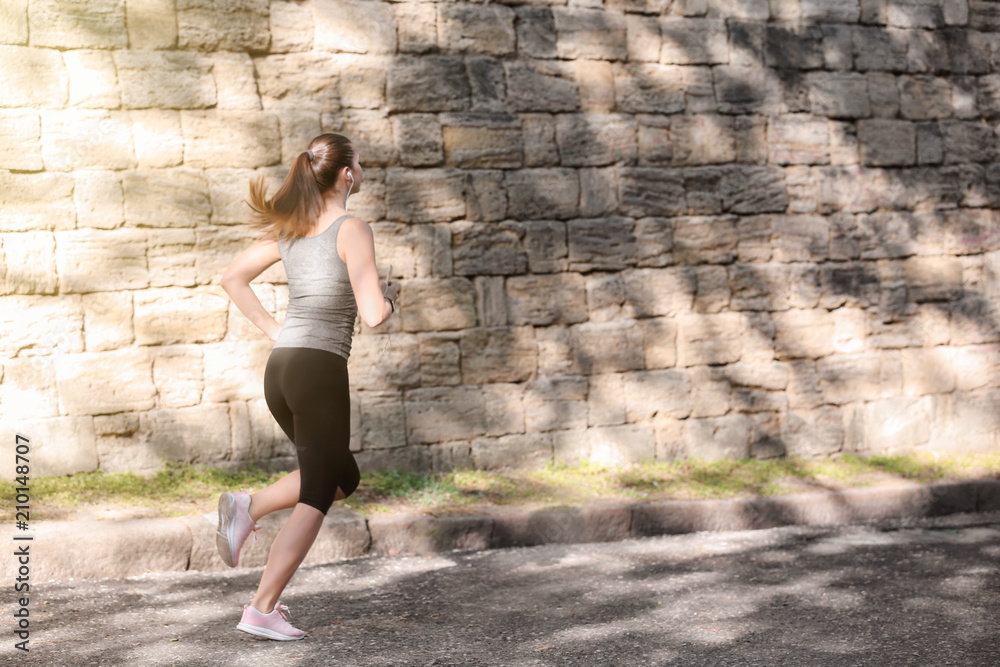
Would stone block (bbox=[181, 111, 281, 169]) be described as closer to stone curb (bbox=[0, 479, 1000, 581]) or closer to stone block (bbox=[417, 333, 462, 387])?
stone block (bbox=[417, 333, 462, 387])

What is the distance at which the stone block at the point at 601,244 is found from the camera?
6691mm

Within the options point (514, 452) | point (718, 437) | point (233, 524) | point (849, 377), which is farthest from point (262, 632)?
point (849, 377)

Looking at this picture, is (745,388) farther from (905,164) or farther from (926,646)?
(926,646)

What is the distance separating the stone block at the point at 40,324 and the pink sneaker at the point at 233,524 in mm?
2353

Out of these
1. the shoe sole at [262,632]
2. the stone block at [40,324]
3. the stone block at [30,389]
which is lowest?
the shoe sole at [262,632]

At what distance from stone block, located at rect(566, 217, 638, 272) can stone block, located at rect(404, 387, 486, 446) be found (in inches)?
46.4

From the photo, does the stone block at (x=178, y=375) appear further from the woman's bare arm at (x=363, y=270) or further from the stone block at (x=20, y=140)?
the woman's bare arm at (x=363, y=270)

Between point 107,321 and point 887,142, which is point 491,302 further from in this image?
point 887,142

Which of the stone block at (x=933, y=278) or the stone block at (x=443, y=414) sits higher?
the stone block at (x=933, y=278)

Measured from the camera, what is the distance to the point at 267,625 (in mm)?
3742

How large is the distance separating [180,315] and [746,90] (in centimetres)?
427

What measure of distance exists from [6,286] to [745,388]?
492cm

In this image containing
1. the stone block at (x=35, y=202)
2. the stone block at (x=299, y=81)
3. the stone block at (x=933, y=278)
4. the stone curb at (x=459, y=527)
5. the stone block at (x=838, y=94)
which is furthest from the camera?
the stone block at (x=933, y=278)

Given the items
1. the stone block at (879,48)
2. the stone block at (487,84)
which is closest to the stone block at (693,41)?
the stone block at (879,48)
